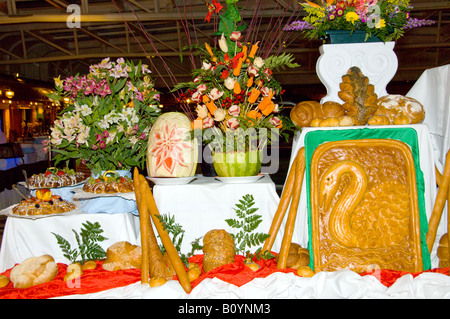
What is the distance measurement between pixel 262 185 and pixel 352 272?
1.96 feet

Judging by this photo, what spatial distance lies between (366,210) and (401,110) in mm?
607

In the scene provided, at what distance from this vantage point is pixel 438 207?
183cm

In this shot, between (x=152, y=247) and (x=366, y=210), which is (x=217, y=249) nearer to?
(x=152, y=247)

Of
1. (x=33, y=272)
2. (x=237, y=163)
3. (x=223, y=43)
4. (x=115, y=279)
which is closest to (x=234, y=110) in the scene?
(x=237, y=163)

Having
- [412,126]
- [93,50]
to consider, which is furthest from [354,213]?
[93,50]

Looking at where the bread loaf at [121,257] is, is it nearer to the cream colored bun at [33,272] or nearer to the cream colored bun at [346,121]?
the cream colored bun at [33,272]

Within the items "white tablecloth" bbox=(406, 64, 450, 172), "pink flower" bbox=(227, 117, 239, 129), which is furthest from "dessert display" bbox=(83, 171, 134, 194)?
"white tablecloth" bbox=(406, 64, 450, 172)

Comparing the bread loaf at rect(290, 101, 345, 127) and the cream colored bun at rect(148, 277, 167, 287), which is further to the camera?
the bread loaf at rect(290, 101, 345, 127)

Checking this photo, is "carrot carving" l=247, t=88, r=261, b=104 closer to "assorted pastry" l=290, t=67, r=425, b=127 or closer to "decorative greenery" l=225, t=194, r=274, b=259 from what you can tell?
"assorted pastry" l=290, t=67, r=425, b=127

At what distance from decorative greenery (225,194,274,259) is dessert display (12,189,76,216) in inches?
36.4

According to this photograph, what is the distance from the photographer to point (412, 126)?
75.0 inches

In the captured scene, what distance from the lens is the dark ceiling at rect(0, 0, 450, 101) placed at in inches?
253

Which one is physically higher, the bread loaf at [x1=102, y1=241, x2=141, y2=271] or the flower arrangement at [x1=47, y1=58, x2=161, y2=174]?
the flower arrangement at [x1=47, y1=58, x2=161, y2=174]

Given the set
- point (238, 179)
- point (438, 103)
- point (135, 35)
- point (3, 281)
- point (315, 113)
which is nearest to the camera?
point (3, 281)
